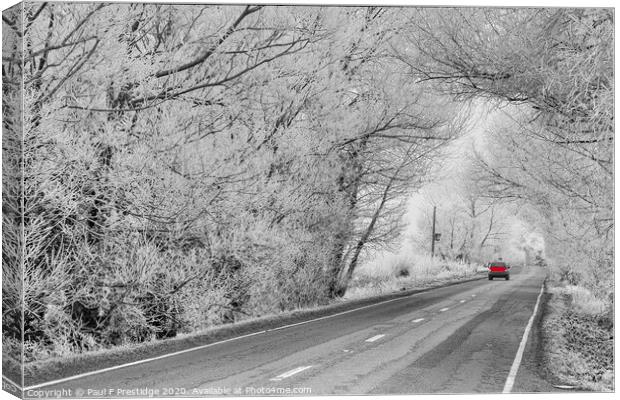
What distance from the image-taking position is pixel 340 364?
9.44 meters

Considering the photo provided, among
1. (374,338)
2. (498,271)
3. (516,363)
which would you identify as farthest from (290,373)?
(498,271)

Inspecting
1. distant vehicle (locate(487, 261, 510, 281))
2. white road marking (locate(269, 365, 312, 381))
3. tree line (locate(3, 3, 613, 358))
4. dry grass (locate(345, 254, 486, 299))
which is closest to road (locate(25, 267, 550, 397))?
white road marking (locate(269, 365, 312, 381))

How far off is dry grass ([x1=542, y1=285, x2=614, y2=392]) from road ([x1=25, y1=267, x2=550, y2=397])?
579 millimetres

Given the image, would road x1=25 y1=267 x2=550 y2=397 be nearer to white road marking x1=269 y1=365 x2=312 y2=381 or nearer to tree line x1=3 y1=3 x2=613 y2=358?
white road marking x1=269 y1=365 x2=312 y2=381

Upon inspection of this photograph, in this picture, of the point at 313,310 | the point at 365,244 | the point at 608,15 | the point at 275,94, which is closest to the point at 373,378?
the point at 608,15

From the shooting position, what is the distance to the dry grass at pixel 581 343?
8895mm

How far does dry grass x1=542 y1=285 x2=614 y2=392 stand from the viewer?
889 cm

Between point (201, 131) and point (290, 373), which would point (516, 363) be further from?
point (201, 131)

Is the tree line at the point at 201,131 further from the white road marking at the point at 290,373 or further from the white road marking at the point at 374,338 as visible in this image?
the white road marking at the point at 374,338

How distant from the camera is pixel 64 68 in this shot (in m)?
8.84

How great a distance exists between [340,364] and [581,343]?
5.21 m

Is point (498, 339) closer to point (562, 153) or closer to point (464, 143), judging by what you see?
point (562, 153)

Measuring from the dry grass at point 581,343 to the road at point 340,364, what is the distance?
58 centimetres

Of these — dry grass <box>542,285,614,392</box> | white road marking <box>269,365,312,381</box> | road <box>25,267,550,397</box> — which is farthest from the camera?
dry grass <box>542,285,614,392</box>
